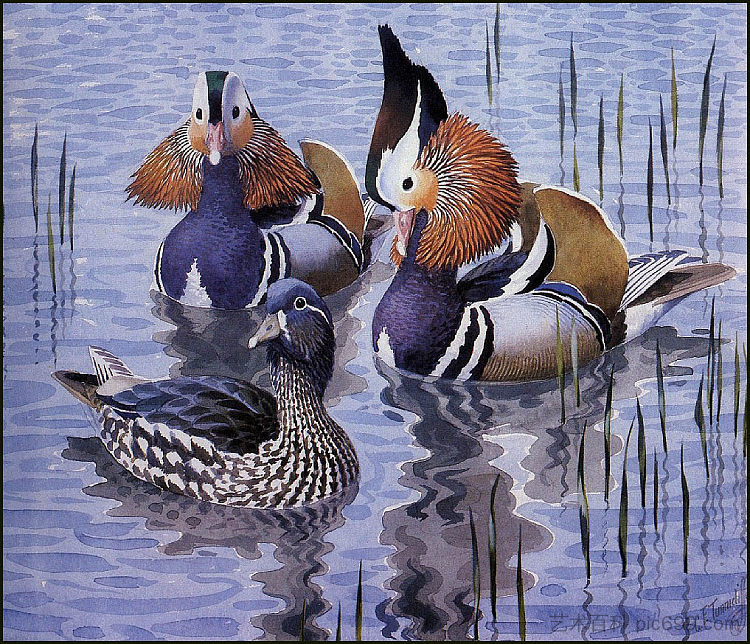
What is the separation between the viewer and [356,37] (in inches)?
66.6

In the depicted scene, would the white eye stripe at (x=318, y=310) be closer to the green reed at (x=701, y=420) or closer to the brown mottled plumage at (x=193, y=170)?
the brown mottled plumage at (x=193, y=170)

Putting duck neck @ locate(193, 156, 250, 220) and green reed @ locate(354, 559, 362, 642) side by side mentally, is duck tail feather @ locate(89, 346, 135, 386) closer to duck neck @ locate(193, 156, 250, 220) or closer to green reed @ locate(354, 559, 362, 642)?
duck neck @ locate(193, 156, 250, 220)

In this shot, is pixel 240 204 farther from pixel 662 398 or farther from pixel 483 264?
pixel 662 398

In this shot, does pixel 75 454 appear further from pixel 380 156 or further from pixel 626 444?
pixel 626 444

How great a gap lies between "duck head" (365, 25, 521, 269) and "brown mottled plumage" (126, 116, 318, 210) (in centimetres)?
13

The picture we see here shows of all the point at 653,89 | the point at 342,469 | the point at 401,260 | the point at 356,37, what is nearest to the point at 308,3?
the point at 356,37

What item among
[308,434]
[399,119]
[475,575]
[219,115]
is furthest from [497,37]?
[475,575]

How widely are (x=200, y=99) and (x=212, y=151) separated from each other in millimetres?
78

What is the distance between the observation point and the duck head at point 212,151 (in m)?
1.69

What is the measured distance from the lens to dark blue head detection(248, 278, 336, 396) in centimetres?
154

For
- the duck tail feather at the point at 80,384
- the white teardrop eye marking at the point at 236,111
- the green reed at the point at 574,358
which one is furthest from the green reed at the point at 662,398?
the duck tail feather at the point at 80,384

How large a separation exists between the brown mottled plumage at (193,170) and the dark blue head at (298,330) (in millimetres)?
245

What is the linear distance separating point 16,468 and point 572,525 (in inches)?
29.5

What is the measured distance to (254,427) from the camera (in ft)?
5.01
